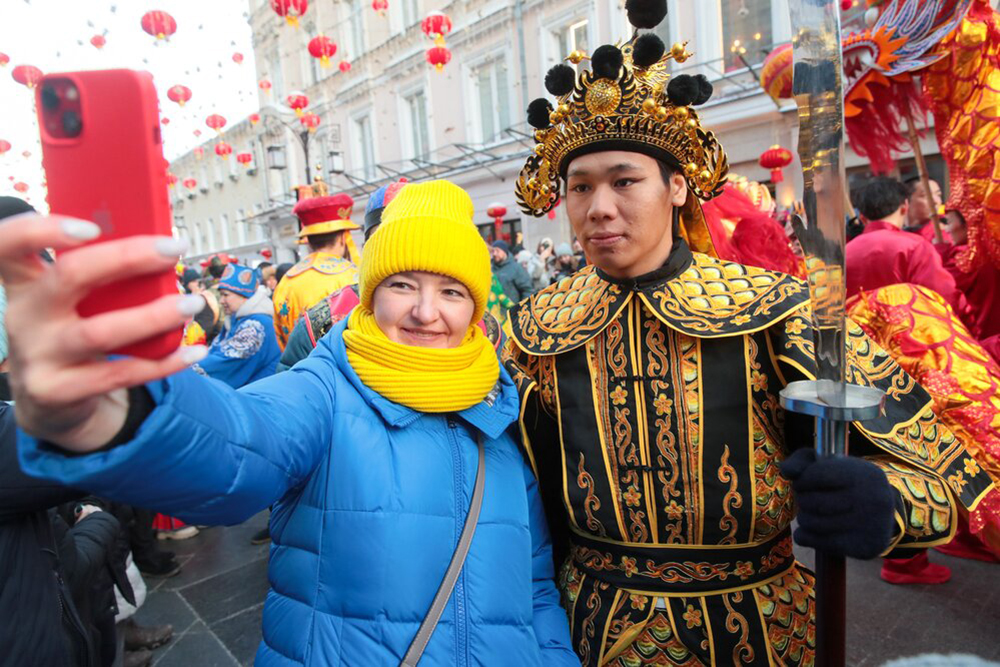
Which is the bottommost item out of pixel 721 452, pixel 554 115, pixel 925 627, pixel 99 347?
pixel 925 627

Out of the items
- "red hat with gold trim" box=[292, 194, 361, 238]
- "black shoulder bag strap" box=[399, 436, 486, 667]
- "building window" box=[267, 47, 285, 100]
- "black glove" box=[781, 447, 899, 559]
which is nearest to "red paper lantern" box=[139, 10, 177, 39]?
"red hat with gold trim" box=[292, 194, 361, 238]

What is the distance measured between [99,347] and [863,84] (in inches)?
146

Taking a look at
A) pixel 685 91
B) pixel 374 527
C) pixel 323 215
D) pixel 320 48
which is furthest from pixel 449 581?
pixel 320 48

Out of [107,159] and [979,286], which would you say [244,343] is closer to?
[107,159]

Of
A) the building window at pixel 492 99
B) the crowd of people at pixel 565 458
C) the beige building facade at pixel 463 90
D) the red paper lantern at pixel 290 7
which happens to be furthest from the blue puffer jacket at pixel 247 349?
the building window at pixel 492 99

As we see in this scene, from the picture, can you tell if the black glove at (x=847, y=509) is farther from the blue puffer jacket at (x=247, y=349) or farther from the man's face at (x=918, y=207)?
the man's face at (x=918, y=207)

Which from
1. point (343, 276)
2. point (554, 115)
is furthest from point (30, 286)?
point (343, 276)

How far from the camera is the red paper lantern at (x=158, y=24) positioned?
1062cm

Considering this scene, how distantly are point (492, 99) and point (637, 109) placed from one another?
53.5 feet

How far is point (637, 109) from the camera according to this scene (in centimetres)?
148

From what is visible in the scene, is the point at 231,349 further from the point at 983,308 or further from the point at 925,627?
the point at 983,308

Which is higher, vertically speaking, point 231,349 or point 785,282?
point 785,282

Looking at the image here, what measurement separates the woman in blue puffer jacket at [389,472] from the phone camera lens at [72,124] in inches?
11.5

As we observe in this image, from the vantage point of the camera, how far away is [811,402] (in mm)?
1023
